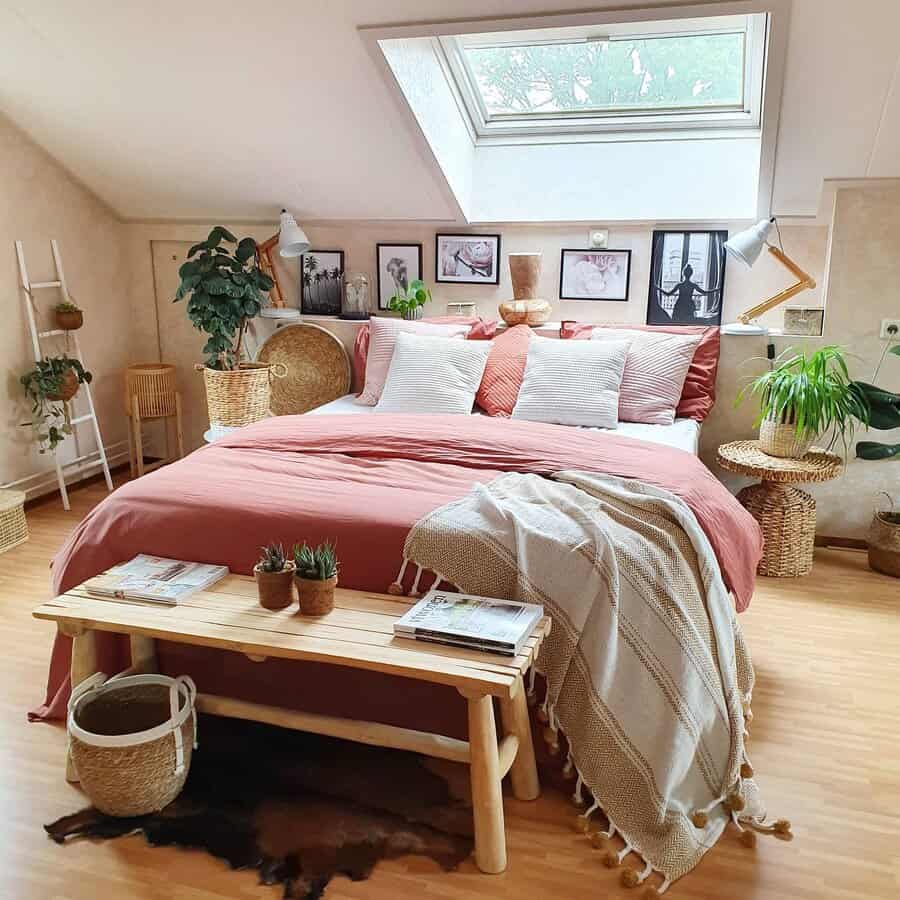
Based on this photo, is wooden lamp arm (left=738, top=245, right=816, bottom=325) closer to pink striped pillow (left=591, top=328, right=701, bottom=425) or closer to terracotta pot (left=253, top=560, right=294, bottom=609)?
pink striped pillow (left=591, top=328, right=701, bottom=425)

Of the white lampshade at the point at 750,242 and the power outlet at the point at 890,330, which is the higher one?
the white lampshade at the point at 750,242

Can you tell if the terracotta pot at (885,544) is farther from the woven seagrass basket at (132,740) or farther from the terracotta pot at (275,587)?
the woven seagrass basket at (132,740)

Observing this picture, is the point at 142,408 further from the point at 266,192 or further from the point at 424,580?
the point at 424,580

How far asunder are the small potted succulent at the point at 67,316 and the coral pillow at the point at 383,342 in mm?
1577

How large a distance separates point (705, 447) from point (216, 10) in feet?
8.74

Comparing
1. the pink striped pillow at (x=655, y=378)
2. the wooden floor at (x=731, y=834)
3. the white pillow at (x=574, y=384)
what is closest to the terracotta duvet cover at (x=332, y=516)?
the wooden floor at (x=731, y=834)

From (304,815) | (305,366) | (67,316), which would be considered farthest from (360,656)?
(67,316)

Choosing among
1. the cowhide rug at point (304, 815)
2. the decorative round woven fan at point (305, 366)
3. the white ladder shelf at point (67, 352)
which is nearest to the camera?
the cowhide rug at point (304, 815)

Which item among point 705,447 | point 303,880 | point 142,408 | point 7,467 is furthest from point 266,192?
point 303,880

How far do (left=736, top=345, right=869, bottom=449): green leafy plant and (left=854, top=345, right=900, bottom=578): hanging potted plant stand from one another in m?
0.04

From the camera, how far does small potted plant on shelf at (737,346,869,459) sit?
3400 millimetres

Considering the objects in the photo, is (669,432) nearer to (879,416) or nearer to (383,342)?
(879,416)

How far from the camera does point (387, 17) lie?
3.04 meters

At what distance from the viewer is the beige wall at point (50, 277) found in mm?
4238
